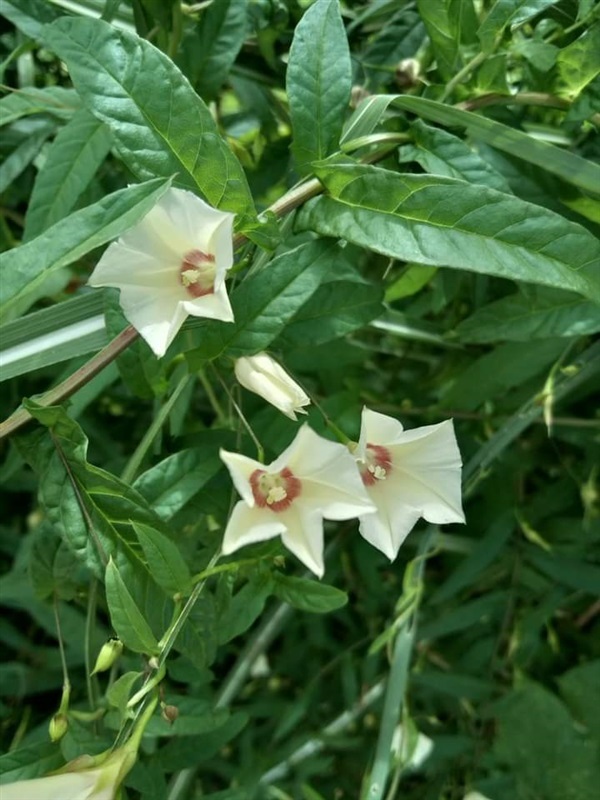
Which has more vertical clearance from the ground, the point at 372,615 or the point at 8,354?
the point at 8,354

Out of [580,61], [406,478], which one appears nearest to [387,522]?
[406,478]

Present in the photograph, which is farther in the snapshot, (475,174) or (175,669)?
(175,669)

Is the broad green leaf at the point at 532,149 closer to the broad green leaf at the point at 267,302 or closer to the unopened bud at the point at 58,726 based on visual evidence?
the broad green leaf at the point at 267,302

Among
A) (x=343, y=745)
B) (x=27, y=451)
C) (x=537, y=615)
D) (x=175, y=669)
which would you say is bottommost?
(x=343, y=745)

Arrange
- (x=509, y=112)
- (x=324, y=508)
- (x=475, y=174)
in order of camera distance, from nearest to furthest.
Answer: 1. (x=324, y=508)
2. (x=475, y=174)
3. (x=509, y=112)

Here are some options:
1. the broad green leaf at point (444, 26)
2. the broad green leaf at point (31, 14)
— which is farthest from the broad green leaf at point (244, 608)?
the broad green leaf at point (31, 14)

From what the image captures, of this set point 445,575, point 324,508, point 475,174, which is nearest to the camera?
point 324,508

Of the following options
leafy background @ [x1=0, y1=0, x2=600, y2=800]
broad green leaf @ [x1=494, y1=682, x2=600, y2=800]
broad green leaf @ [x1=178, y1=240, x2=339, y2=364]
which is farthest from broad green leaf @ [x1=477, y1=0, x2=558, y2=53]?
broad green leaf @ [x1=494, y1=682, x2=600, y2=800]

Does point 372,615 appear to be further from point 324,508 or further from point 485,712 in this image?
point 324,508

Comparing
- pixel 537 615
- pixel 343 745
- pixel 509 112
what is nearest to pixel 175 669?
pixel 343 745
